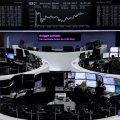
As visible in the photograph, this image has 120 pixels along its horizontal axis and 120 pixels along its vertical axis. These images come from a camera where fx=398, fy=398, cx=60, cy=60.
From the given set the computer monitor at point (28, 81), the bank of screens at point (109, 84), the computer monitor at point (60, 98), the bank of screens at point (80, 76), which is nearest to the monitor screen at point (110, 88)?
the bank of screens at point (109, 84)

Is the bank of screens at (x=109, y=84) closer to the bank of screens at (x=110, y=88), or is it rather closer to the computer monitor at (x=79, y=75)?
the bank of screens at (x=110, y=88)

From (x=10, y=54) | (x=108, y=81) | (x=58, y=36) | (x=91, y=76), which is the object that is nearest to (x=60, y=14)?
(x=58, y=36)

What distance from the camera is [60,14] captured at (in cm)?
1572

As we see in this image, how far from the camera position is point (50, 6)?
15.7m

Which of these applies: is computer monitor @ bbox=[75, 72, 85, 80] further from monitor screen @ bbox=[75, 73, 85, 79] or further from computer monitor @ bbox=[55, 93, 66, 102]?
computer monitor @ bbox=[55, 93, 66, 102]

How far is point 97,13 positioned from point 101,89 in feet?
24.0

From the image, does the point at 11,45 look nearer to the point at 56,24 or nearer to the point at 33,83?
the point at 56,24

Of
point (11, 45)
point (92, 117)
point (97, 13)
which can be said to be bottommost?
point (92, 117)

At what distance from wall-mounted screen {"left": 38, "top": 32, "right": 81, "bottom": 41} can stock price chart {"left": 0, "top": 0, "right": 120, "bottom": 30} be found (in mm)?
289

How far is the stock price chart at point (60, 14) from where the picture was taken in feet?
51.5

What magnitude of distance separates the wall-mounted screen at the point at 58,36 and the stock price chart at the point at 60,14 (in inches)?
11.4

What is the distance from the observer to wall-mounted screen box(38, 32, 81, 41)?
52.3ft

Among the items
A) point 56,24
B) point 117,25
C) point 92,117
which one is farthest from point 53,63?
point 92,117

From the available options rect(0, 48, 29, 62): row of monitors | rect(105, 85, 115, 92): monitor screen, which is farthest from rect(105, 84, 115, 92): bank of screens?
rect(0, 48, 29, 62): row of monitors
